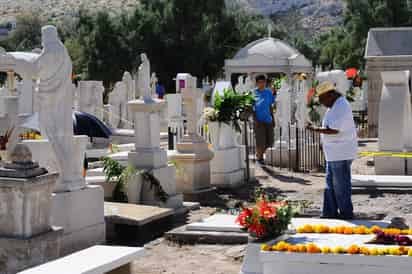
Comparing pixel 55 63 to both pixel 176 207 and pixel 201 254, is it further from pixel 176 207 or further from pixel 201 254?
pixel 176 207

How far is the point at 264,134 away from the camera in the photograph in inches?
616

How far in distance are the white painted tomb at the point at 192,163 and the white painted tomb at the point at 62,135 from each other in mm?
3855

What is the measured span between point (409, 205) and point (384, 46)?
1396cm

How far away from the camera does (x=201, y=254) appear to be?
338 inches

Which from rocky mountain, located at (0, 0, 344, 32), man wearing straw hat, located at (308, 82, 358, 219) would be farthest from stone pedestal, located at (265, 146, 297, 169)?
rocky mountain, located at (0, 0, 344, 32)

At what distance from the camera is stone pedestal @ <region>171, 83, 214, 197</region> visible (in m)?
12.5

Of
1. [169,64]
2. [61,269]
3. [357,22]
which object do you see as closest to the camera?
[61,269]

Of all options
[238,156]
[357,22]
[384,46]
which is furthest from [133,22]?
[238,156]

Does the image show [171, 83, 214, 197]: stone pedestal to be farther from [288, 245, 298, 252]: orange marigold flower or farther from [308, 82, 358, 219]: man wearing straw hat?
[288, 245, 298, 252]: orange marigold flower

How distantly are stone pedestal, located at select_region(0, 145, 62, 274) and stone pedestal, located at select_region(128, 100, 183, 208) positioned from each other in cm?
391

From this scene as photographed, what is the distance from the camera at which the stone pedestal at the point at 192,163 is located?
12.5 meters

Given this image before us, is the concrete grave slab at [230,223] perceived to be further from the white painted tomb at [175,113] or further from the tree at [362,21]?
the tree at [362,21]

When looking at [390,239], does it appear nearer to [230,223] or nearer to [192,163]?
[230,223]

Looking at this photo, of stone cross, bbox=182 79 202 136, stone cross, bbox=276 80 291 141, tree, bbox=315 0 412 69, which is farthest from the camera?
tree, bbox=315 0 412 69
